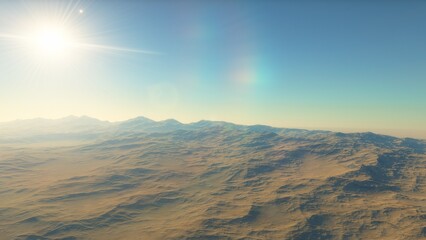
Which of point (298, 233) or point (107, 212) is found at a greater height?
point (107, 212)

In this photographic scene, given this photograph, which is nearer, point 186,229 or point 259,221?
point 186,229

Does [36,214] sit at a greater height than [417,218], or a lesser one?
greater

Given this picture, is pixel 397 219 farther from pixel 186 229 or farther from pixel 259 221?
pixel 186 229

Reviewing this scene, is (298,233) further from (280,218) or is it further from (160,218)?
(160,218)

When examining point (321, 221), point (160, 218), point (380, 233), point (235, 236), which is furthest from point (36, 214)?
point (380, 233)

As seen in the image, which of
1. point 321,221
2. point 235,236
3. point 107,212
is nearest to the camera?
point 235,236

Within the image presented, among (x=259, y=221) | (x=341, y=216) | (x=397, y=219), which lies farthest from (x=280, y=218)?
(x=397, y=219)

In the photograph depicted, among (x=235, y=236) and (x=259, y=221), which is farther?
(x=259, y=221)

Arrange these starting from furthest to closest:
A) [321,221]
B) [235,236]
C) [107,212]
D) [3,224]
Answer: [107,212] → [321,221] → [3,224] → [235,236]

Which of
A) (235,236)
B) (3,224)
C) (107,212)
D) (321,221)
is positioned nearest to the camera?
(235,236)
